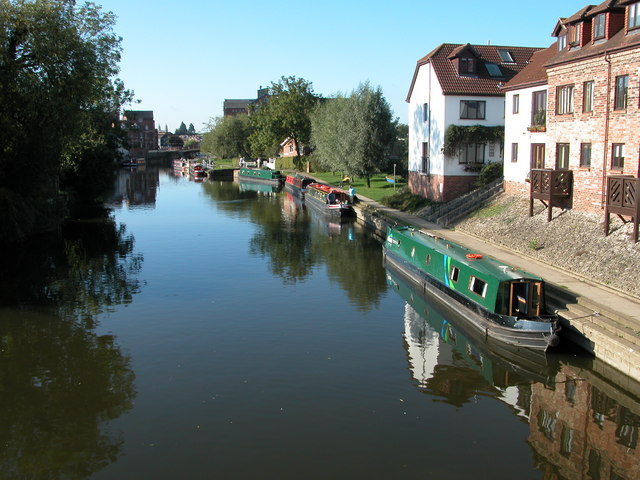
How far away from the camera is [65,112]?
30828 millimetres

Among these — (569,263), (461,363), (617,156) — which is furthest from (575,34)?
(461,363)

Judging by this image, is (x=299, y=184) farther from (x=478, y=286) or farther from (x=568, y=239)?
(x=478, y=286)

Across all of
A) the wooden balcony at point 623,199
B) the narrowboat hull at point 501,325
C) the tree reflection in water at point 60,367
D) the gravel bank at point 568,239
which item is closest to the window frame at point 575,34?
the gravel bank at point 568,239

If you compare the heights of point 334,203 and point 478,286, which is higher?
point 334,203

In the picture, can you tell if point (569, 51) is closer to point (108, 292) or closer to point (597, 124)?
point (597, 124)

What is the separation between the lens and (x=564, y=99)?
985 inches

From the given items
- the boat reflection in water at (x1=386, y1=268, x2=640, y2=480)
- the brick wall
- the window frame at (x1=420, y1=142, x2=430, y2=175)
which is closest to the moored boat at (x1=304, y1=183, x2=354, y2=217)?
the window frame at (x1=420, y1=142, x2=430, y2=175)

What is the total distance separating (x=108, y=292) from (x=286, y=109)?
6168 cm

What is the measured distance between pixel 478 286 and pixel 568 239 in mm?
6141

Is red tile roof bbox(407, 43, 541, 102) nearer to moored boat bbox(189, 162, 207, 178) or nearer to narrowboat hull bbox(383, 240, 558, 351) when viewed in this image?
narrowboat hull bbox(383, 240, 558, 351)

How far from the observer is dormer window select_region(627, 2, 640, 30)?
813 inches

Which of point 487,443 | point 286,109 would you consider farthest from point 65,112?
point 286,109

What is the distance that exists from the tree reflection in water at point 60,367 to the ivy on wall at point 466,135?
1895cm

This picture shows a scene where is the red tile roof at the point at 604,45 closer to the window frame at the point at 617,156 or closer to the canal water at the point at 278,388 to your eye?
the window frame at the point at 617,156
